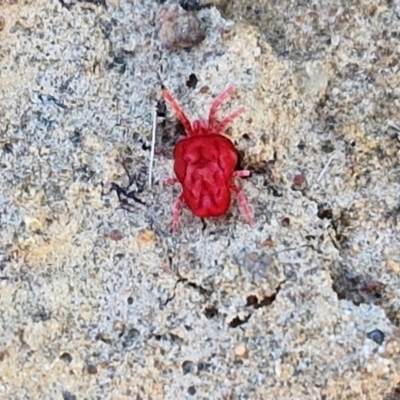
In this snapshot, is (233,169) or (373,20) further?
(373,20)

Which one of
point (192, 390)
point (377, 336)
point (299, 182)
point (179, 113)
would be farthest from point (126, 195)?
point (377, 336)

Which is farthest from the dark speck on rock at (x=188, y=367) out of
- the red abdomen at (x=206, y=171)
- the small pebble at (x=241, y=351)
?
the red abdomen at (x=206, y=171)

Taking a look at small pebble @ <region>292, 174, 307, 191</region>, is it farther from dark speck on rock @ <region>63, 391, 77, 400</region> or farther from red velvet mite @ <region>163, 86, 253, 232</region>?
dark speck on rock @ <region>63, 391, 77, 400</region>

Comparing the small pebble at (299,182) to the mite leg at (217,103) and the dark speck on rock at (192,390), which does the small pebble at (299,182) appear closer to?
the mite leg at (217,103)

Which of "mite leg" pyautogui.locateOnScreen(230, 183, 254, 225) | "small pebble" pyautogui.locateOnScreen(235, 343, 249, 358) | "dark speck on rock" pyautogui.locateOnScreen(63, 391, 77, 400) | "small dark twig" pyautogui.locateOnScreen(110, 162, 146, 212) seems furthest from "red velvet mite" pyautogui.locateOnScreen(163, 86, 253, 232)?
"dark speck on rock" pyautogui.locateOnScreen(63, 391, 77, 400)

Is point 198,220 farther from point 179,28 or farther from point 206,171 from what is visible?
point 179,28

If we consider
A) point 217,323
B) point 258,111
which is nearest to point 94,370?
point 217,323

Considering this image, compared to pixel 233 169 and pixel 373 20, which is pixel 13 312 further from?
pixel 373 20

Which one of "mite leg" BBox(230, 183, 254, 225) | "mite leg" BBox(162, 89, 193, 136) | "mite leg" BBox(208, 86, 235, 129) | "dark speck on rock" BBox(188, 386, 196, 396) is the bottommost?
"dark speck on rock" BBox(188, 386, 196, 396)
